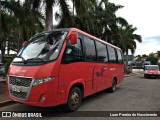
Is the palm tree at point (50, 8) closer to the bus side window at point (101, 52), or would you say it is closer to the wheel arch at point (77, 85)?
the bus side window at point (101, 52)

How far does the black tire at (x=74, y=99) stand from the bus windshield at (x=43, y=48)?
1.43 meters

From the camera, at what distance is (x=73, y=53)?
6379mm

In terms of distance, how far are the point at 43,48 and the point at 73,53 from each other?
1020mm

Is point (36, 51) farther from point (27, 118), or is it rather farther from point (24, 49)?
point (27, 118)

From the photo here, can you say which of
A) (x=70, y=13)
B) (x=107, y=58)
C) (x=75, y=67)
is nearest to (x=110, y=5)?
(x=70, y=13)

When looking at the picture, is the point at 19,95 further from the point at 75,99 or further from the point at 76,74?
the point at 76,74

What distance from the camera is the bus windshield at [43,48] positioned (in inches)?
227

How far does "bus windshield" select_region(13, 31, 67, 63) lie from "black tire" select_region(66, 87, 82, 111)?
1430mm

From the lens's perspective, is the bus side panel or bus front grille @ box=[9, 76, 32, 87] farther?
the bus side panel

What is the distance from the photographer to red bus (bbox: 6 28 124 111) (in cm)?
535

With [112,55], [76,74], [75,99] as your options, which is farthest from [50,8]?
[75,99]

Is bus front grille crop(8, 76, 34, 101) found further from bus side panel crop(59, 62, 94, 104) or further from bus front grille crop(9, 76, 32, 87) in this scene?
bus side panel crop(59, 62, 94, 104)

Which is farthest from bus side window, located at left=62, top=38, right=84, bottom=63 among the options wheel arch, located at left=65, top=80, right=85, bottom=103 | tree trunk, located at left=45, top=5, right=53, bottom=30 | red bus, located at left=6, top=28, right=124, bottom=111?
tree trunk, located at left=45, top=5, right=53, bottom=30

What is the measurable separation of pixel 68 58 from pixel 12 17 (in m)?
9.02
